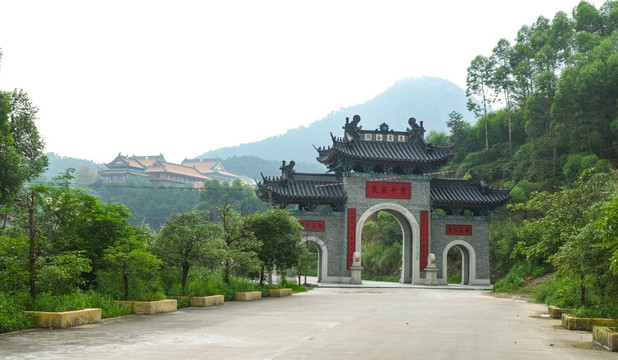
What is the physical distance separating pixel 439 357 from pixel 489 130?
47643 millimetres

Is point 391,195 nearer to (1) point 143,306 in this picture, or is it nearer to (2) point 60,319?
(1) point 143,306

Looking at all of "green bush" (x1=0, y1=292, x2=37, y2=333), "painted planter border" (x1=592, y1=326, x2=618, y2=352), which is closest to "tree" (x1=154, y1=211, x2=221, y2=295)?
"green bush" (x1=0, y1=292, x2=37, y2=333)

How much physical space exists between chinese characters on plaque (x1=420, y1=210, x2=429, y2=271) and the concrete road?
67.1 ft

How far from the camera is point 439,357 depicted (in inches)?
300

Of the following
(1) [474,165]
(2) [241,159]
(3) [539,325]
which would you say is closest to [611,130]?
(1) [474,165]

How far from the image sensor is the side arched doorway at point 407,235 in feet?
111

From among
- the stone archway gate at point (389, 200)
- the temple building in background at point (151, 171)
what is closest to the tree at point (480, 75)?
the stone archway gate at point (389, 200)

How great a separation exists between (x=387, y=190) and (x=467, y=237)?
5.38 m

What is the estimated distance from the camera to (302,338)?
909 cm

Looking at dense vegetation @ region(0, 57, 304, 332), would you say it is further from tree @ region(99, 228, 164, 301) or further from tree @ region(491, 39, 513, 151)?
tree @ region(491, 39, 513, 151)

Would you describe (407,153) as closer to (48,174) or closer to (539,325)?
(539,325)

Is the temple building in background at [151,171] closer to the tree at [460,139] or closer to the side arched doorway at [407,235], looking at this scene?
the tree at [460,139]

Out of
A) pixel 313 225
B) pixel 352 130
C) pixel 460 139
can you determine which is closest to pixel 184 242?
pixel 313 225

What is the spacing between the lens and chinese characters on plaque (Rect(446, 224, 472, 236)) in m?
34.9
